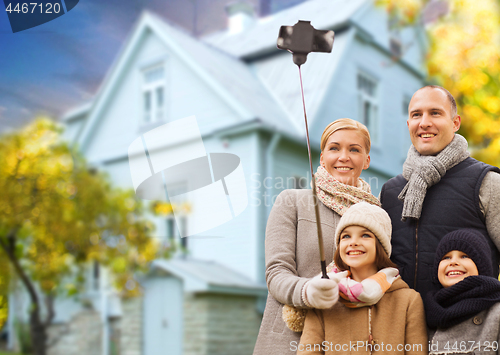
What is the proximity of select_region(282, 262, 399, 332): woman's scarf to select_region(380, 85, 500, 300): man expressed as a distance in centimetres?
13

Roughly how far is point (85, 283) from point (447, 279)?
670 centimetres

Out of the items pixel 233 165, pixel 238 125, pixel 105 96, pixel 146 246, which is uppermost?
pixel 105 96

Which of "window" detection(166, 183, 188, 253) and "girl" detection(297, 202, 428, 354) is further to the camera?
"window" detection(166, 183, 188, 253)

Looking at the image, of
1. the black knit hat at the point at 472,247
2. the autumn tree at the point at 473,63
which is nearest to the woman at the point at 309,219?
the black knit hat at the point at 472,247

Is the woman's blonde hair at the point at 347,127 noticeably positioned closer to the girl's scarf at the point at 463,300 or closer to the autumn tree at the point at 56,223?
the girl's scarf at the point at 463,300

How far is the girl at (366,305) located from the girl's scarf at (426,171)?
131 mm

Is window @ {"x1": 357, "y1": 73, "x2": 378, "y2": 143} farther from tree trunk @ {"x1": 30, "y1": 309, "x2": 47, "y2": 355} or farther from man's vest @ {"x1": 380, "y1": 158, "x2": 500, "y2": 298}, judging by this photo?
man's vest @ {"x1": 380, "y1": 158, "x2": 500, "y2": 298}

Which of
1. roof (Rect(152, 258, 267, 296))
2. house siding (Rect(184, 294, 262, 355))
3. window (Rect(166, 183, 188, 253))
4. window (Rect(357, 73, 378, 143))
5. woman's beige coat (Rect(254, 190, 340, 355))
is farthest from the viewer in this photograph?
window (Rect(357, 73, 378, 143))

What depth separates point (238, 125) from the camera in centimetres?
627

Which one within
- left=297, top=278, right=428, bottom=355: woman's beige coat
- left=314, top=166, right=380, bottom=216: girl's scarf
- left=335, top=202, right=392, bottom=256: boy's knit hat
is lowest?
left=297, top=278, right=428, bottom=355: woman's beige coat

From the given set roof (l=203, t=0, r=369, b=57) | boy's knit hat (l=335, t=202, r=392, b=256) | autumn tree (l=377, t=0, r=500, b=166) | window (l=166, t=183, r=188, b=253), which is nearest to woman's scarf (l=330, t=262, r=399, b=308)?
boy's knit hat (l=335, t=202, r=392, b=256)

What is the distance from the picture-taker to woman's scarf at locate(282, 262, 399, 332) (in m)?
1.41

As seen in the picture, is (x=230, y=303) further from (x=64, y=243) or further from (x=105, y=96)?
(x=105, y=96)

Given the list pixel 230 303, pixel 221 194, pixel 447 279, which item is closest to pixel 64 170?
pixel 221 194
